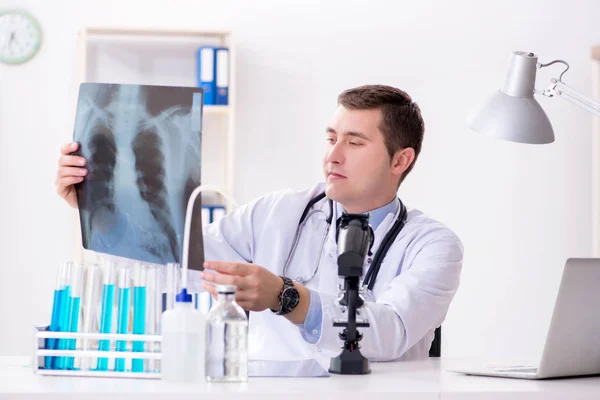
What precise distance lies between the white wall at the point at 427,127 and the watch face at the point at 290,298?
2424 mm

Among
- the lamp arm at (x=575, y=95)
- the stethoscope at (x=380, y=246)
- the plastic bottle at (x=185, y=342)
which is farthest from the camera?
the stethoscope at (x=380, y=246)

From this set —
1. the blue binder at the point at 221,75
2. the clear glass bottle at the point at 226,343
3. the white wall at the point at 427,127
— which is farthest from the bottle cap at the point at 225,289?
the white wall at the point at 427,127

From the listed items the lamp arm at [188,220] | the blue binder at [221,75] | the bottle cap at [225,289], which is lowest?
the bottle cap at [225,289]

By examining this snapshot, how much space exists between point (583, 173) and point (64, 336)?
11.0 ft

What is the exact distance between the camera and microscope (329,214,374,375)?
1.45 m

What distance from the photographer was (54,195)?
12.9ft

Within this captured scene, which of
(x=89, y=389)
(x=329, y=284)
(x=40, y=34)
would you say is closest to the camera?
(x=89, y=389)

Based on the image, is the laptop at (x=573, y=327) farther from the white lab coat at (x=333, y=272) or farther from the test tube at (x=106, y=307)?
the test tube at (x=106, y=307)

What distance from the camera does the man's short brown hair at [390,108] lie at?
2.33 m

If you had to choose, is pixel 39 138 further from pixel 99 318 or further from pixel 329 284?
pixel 99 318

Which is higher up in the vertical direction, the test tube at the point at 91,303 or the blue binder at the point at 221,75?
the blue binder at the point at 221,75

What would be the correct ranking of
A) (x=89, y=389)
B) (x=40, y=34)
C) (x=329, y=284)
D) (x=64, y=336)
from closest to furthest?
(x=89, y=389), (x=64, y=336), (x=329, y=284), (x=40, y=34)

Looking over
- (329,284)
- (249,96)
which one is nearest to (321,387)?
(329,284)

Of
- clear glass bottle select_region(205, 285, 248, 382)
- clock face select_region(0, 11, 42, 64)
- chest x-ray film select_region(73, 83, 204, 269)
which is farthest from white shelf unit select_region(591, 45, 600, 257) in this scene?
clear glass bottle select_region(205, 285, 248, 382)
